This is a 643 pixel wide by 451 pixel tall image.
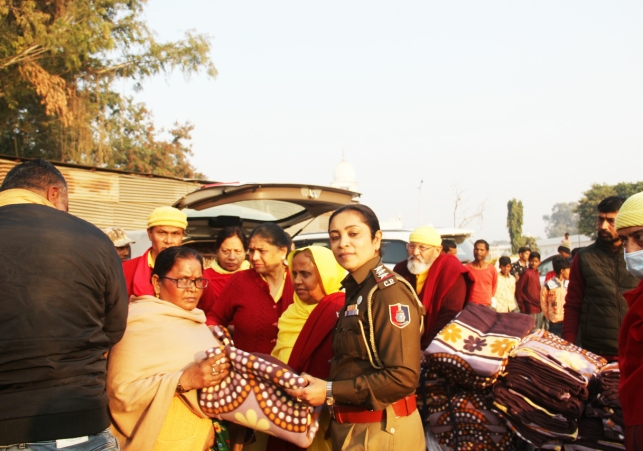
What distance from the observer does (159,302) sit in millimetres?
2895

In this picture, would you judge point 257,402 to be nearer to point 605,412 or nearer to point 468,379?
point 468,379

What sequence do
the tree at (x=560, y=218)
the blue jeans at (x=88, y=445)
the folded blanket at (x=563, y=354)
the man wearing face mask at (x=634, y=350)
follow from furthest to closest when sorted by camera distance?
the tree at (x=560, y=218) → the folded blanket at (x=563, y=354) → the man wearing face mask at (x=634, y=350) → the blue jeans at (x=88, y=445)

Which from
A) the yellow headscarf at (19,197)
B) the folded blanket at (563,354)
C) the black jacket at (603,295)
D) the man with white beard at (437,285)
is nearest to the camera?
the yellow headscarf at (19,197)

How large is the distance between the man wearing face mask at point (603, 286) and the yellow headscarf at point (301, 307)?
1.69 meters

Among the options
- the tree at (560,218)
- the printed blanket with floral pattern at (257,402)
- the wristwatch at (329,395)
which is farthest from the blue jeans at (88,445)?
the tree at (560,218)

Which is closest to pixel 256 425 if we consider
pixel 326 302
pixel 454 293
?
pixel 326 302

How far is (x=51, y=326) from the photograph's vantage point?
7.18ft

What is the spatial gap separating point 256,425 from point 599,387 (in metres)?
1.79

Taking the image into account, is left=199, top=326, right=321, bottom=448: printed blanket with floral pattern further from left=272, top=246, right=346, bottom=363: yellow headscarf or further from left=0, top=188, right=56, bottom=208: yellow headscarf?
left=0, top=188, right=56, bottom=208: yellow headscarf

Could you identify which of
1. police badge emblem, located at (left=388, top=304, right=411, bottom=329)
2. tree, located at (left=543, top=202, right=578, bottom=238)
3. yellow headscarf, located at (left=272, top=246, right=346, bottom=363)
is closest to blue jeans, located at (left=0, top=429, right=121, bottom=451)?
police badge emblem, located at (left=388, top=304, right=411, bottom=329)

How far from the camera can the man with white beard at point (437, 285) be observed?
4348mm

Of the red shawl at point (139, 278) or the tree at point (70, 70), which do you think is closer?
the red shawl at point (139, 278)

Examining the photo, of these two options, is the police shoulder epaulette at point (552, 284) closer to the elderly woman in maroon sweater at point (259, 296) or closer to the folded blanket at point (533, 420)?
the elderly woman in maroon sweater at point (259, 296)

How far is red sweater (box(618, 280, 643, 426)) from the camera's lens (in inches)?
88.7
